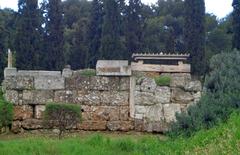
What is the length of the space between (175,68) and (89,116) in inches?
112

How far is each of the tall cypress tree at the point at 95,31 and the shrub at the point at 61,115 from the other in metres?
16.3

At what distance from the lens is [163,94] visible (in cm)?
1484

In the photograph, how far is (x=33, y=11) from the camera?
2894cm

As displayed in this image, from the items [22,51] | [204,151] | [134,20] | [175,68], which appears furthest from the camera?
[134,20]

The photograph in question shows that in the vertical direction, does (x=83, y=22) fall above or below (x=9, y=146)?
above

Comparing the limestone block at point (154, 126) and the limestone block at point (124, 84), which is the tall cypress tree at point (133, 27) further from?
the limestone block at point (154, 126)

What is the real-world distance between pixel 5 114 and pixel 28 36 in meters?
14.3

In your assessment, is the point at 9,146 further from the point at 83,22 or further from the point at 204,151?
the point at 83,22

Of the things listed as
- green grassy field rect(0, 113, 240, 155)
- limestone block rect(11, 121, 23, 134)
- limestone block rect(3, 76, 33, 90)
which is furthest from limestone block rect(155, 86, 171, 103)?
green grassy field rect(0, 113, 240, 155)

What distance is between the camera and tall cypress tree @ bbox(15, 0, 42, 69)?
27.5 m

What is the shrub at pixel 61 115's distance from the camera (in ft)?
42.7

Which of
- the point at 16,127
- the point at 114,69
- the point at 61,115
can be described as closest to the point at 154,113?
the point at 114,69

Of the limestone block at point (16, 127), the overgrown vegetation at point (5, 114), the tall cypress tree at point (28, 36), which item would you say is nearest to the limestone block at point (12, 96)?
the overgrown vegetation at point (5, 114)

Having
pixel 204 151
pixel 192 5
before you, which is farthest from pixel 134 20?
pixel 204 151
